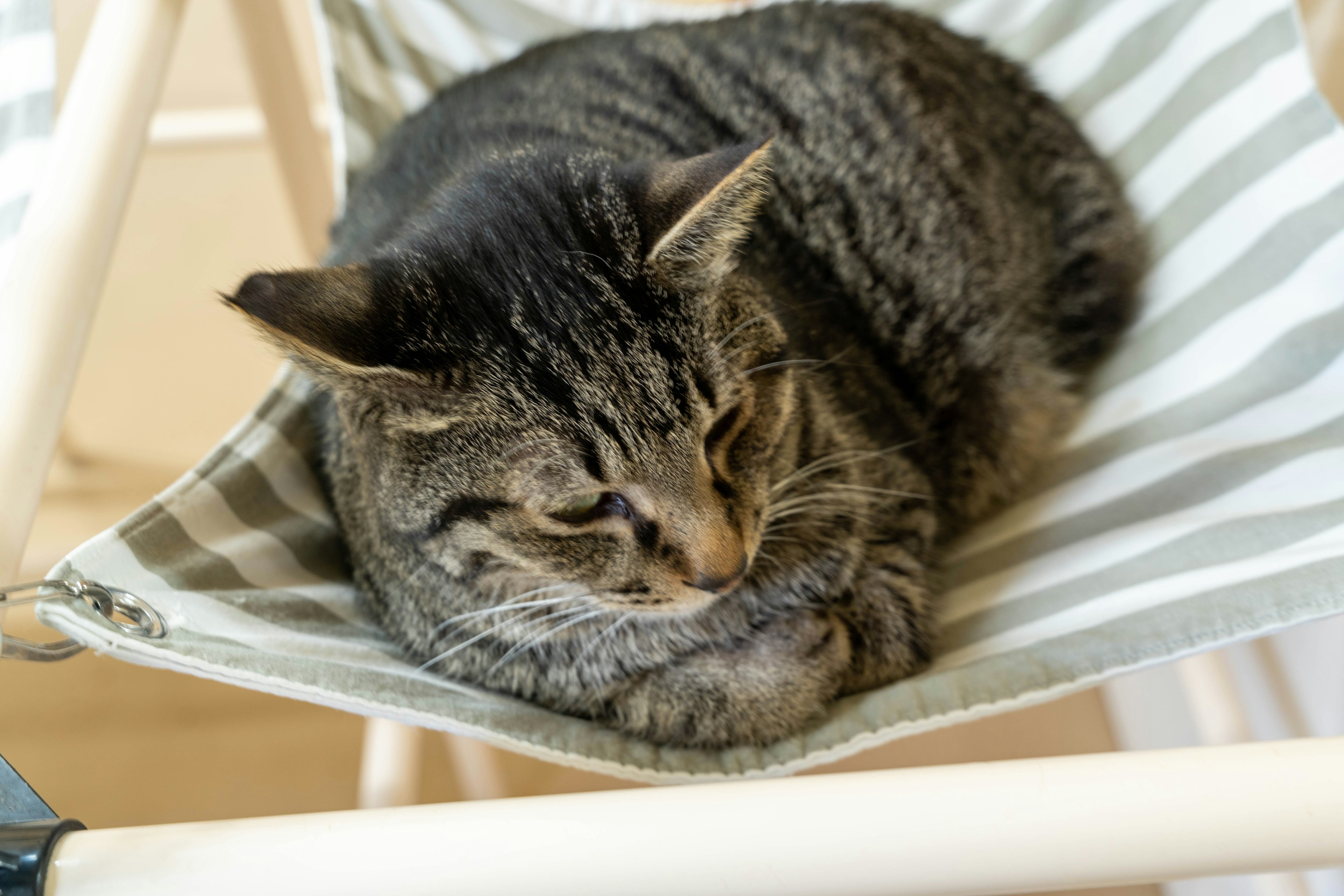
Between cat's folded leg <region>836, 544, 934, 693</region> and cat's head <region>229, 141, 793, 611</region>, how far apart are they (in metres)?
0.25

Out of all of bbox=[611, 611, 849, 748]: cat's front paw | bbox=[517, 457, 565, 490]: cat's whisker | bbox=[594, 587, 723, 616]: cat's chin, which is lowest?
bbox=[611, 611, 849, 748]: cat's front paw

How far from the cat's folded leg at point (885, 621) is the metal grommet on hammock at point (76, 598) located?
68 cm

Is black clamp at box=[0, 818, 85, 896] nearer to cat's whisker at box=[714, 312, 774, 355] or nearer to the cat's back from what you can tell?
cat's whisker at box=[714, 312, 774, 355]

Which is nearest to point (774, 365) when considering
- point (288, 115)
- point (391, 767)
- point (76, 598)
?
point (76, 598)

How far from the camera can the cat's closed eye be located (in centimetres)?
80

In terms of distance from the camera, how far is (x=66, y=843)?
0.49 m

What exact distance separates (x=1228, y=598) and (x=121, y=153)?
44.3 inches

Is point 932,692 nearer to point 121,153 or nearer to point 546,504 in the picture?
point 546,504

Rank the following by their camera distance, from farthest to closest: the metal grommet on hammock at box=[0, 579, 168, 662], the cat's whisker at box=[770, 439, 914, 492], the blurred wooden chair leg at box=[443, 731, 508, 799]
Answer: the blurred wooden chair leg at box=[443, 731, 508, 799], the cat's whisker at box=[770, 439, 914, 492], the metal grommet on hammock at box=[0, 579, 168, 662]

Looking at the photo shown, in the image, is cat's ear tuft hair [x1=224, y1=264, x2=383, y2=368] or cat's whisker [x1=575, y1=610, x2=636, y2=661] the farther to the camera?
cat's whisker [x1=575, y1=610, x2=636, y2=661]

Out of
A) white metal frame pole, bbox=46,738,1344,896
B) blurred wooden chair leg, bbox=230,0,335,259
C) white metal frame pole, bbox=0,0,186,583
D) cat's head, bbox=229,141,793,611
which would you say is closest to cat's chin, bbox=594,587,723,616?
cat's head, bbox=229,141,793,611

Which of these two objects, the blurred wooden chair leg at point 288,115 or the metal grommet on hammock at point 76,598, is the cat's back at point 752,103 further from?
the metal grommet on hammock at point 76,598

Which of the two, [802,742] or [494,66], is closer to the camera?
[802,742]

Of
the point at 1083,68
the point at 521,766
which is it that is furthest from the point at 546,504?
the point at 1083,68
